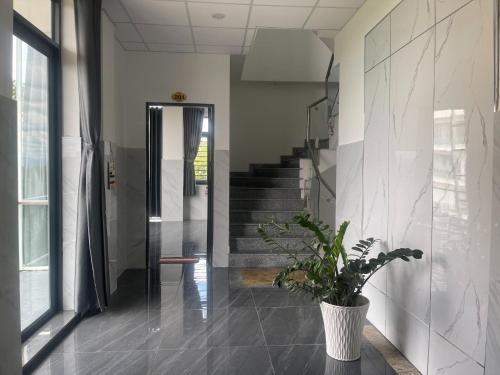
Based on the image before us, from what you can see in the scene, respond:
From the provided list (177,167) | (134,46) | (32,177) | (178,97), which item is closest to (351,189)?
(178,97)

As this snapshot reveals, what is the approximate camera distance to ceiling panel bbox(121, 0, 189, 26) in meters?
3.44

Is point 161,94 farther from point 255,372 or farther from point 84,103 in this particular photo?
point 255,372

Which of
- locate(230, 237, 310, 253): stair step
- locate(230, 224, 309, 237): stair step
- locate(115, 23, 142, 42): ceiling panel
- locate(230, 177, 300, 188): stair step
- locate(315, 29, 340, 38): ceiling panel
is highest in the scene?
locate(315, 29, 340, 38): ceiling panel

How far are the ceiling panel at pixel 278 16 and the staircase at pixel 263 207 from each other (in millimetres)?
2172

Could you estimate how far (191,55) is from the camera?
4828 millimetres

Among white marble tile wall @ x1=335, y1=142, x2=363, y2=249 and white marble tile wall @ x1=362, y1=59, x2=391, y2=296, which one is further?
white marble tile wall @ x1=335, y1=142, x2=363, y2=249

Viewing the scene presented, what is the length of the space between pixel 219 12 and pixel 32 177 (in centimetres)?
223

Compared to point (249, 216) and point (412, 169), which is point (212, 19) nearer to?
point (412, 169)

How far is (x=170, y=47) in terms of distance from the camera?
462cm

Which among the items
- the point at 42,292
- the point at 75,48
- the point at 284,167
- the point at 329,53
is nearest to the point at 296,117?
the point at 284,167

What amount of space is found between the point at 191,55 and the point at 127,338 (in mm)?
3471

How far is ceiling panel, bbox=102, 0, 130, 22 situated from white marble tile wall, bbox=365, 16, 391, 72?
2.28 m

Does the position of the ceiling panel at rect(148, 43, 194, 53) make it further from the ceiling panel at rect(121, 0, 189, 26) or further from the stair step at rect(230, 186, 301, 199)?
the stair step at rect(230, 186, 301, 199)

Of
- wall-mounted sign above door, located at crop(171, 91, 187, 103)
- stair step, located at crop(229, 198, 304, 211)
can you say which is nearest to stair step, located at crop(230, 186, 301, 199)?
stair step, located at crop(229, 198, 304, 211)
